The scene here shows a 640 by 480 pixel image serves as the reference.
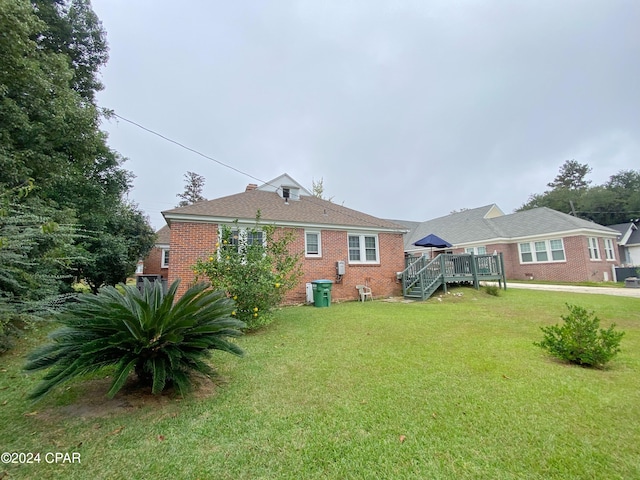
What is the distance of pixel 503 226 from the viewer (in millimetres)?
21094

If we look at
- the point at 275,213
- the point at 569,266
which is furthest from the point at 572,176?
the point at 275,213

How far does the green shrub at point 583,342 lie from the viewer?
391 centimetres

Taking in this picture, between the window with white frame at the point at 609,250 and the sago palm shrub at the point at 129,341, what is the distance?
2610 centimetres

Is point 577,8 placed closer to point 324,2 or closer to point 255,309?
point 324,2

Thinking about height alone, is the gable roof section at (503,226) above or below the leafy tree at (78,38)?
below

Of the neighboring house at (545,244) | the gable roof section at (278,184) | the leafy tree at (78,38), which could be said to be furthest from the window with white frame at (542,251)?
the leafy tree at (78,38)

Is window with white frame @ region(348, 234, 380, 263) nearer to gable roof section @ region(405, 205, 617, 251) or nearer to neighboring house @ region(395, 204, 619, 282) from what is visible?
gable roof section @ region(405, 205, 617, 251)

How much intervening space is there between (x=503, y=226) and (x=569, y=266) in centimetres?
512

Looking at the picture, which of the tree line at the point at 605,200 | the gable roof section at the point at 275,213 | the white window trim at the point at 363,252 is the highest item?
the tree line at the point at 605,200

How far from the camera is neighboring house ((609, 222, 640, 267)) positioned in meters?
23.2

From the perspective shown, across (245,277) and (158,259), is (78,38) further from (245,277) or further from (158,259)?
(245,277)

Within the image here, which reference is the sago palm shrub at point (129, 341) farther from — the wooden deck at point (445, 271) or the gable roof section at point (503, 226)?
the gable roof section at point (503, 226)

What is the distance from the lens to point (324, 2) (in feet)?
34.0

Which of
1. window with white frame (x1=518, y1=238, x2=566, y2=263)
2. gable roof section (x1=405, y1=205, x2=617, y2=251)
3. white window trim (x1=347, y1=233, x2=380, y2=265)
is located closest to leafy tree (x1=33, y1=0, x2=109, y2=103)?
white window trim (x1=347, y1=233, x2=380, y2=265)
